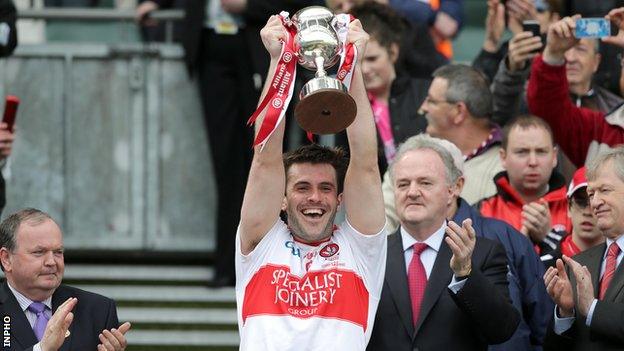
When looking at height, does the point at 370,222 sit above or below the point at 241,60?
below

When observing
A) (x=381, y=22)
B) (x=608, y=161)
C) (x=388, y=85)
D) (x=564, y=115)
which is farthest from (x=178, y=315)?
(x=608, y=161)

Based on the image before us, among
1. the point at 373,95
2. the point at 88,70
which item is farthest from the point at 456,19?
the point at 88,70

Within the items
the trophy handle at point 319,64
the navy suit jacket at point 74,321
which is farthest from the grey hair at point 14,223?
the trophy handle at point 319,64

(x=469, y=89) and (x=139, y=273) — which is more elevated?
(x=469, y=89)

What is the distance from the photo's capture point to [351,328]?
7531 millimetres

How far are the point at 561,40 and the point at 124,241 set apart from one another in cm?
363

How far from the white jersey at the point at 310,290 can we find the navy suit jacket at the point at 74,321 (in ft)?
2.36

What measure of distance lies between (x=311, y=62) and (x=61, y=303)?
1.71 m

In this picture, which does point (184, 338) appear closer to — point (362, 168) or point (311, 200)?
point (311, 200)

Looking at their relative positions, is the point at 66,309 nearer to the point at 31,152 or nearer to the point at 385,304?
the point at 385,304

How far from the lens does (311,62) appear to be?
24.3 ft

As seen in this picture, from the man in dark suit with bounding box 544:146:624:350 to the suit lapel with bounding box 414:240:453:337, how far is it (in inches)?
19.3

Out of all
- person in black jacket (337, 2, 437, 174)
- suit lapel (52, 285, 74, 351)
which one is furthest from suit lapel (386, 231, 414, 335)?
person in black jacket (337, 2, 437, 174)

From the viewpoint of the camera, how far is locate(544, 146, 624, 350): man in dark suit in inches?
307
